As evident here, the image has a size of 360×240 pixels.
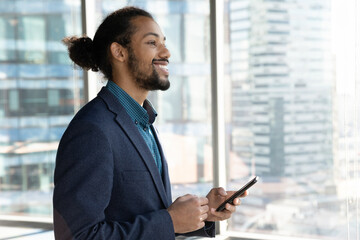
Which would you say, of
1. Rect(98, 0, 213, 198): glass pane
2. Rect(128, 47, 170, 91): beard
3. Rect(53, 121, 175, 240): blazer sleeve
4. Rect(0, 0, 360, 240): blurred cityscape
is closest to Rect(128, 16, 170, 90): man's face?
Rect(128, 47, 170, 91): beard

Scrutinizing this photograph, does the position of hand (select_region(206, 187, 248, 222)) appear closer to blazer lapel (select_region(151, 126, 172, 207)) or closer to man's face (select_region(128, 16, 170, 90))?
blazer lapel (select_region(151, 126, 172, 207))

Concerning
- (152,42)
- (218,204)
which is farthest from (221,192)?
(152,42)

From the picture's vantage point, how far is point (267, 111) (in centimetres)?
327

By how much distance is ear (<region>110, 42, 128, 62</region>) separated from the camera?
4.83 feet

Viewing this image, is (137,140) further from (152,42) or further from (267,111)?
(267,111)

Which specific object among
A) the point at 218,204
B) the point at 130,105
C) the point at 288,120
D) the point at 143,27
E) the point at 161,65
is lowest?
the point at 218,204

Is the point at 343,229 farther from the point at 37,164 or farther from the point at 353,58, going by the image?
the point at 37,164

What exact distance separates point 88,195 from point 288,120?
2.32 m

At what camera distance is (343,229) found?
2.99 m

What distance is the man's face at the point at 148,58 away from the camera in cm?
144

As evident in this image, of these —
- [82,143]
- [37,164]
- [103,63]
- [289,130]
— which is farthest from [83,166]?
[37,164]

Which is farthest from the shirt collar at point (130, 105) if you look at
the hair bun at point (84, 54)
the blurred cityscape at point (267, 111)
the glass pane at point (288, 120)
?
the glass pane at point (288, 120)

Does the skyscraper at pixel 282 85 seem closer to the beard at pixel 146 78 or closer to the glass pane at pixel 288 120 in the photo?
the glass pane at pixel 288 120

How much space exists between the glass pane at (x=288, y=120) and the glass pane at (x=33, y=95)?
5.36 feet
